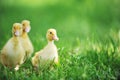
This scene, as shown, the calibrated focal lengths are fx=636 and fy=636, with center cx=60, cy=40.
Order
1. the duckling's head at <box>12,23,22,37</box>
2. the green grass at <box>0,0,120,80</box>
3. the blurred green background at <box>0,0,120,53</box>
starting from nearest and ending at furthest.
Answer: the duckling's head at <box>12,23,22,37</box>
the green grass at <box>0,0,120,80</box>
the blurred green background at <box>0,0,120,53</box>

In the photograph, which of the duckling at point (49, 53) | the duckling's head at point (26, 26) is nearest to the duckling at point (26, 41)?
the duckling's head at point (26, 26)

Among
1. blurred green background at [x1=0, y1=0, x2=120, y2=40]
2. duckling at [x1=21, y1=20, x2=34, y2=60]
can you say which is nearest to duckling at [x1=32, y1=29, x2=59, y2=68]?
duckling at [x1=21, y1=20, x2=34, y2=60]

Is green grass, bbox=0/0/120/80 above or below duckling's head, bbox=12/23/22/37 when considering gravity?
below

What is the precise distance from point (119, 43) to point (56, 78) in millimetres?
1165

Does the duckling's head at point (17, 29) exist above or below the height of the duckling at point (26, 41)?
above

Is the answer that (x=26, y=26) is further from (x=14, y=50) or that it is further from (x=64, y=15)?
(x=64, y=15)

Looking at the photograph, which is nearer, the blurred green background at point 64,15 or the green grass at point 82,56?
the green grass at point 82,56

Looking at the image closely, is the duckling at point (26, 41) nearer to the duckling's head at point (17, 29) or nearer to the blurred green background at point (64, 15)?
the duckling's head at point (17, 29)

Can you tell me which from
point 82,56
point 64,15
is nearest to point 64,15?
point 64,15

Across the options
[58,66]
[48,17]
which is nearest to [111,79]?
[58,66]

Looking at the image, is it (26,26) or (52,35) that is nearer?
(52,35)

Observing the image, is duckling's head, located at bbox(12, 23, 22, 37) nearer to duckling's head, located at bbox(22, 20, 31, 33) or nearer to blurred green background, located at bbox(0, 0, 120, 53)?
duckling's head, located at bbox(22, 20, 31, 33)

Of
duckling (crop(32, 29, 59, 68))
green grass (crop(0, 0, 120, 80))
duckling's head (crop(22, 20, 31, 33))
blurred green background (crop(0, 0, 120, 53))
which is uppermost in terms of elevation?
duckling's head (crop(22, 20, 31, 33))

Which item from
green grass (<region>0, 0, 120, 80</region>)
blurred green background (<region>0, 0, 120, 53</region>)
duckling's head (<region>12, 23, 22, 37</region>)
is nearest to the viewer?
duckling's head (<region>12, 23, 22, 37</region>)
